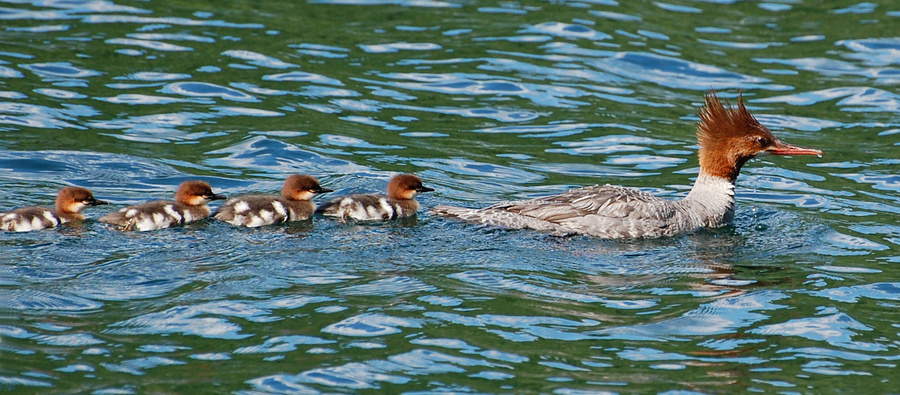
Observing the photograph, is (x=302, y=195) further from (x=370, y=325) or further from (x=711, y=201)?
(x=711, y=201)

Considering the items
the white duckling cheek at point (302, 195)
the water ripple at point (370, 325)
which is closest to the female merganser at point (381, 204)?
the white duckling cheek at point (302, 195)

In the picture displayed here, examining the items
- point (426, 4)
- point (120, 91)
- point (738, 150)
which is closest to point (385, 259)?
point (738, 150)

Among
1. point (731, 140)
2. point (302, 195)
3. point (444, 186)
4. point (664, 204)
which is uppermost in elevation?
point (731, 140)

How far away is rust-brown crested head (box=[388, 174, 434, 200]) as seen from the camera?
10008 millimetres

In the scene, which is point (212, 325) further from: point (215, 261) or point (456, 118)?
point (456, 118)

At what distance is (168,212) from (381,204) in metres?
1.86

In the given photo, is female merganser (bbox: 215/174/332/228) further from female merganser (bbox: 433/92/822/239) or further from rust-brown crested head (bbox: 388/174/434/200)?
female merganser (bbox: 433/92/822/239)

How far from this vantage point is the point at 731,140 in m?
10.0

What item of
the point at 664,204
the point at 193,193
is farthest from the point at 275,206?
the point at 664,204

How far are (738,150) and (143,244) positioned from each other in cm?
526

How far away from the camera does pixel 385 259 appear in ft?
28.1

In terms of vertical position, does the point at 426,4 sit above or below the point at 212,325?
above

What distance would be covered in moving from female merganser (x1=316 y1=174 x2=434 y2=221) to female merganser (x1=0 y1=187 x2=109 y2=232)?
2.01 meters

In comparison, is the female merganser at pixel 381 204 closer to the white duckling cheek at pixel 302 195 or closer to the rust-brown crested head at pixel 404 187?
the rust-brown crested head at pixel 404 187
